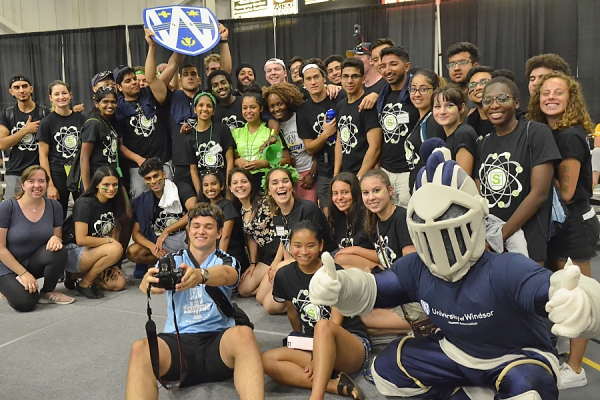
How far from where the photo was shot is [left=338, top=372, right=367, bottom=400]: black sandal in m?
2.39

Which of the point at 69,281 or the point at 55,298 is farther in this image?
the point at 69,281

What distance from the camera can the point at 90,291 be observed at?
4.23 m

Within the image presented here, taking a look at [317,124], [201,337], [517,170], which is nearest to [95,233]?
[317,124]

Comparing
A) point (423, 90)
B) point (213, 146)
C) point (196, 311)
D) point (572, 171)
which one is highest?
point (423, 90)

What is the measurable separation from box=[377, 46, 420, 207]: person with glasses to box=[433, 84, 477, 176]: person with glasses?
562mm

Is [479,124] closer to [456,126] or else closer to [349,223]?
[456,126]

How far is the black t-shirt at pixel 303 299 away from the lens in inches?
106

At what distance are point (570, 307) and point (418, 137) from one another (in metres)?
1.97

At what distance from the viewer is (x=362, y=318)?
9.82ft

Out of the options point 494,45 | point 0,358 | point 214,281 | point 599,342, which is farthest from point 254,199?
point 494,45

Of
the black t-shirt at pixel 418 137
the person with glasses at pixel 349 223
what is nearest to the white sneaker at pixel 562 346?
the person with glasses at pixel 349 223

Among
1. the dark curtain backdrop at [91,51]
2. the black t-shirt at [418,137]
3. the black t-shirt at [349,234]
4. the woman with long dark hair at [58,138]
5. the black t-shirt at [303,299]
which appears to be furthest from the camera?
the dark curtain backdrop at [91,51]

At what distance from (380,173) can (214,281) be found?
1203 millimetres

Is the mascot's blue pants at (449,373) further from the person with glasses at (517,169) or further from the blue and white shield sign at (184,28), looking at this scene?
the blue and white shield sign at (184,28)
